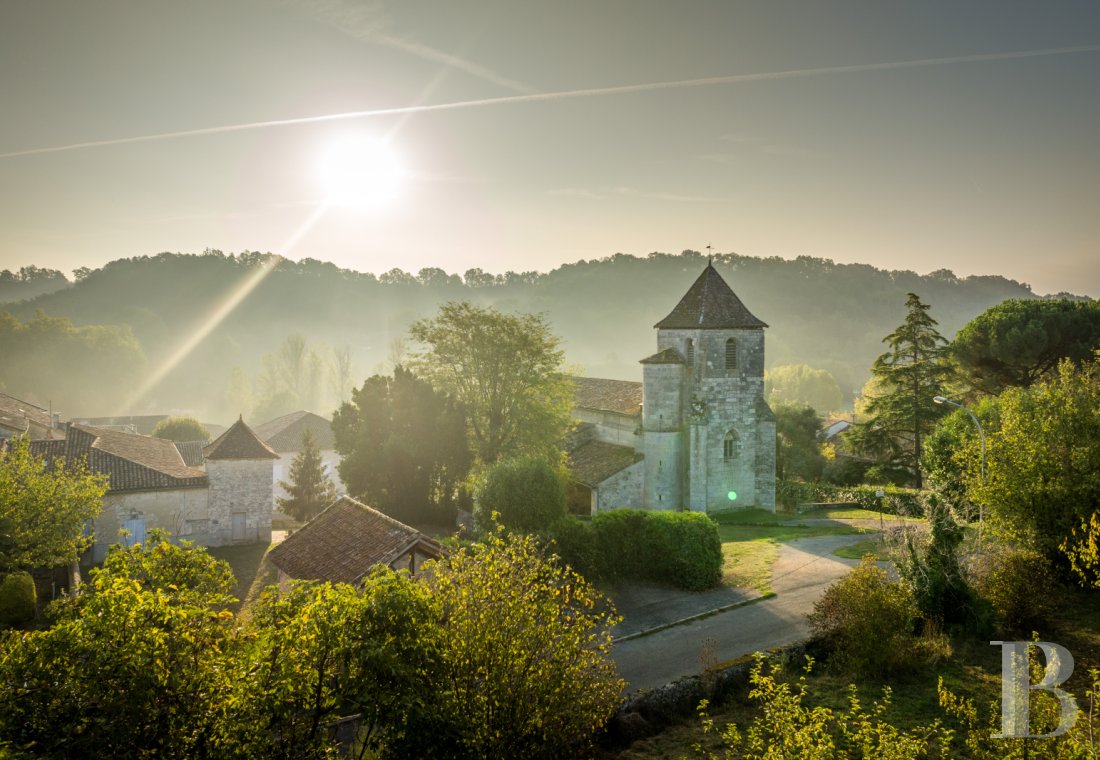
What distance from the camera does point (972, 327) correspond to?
41469 millimetres

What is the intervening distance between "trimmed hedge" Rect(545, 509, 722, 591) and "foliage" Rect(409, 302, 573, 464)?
30.6 feet

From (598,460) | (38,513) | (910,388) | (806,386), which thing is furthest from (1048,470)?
Answer: (806,386)

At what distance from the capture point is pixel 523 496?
22938mm

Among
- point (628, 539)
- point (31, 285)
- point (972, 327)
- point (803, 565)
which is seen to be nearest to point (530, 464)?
point (628, 539)

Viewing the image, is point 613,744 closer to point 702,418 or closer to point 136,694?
point 136,694

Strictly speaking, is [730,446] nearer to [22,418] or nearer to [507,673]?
[507,673]

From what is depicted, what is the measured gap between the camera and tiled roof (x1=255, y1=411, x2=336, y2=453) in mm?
47406

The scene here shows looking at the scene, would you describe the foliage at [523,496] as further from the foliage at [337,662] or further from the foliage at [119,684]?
the foliage at [119,684]

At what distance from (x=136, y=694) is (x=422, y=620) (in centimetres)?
295

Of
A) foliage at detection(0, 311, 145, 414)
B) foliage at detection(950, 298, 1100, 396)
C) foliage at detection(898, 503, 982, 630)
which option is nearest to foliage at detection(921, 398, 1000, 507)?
foliage at detection(950, 298, 1100, 396)

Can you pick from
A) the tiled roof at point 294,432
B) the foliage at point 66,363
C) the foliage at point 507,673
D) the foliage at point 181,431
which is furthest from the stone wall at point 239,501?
the foliage at point 66,363

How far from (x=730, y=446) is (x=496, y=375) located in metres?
13.0

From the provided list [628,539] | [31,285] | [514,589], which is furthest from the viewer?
[31,285]

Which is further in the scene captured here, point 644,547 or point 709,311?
point 709,311
